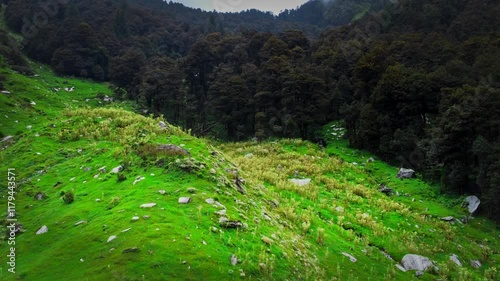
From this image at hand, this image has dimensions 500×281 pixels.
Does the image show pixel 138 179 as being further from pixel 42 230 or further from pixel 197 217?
pixel 197 217

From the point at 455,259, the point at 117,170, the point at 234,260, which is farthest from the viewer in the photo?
the point at 455,259

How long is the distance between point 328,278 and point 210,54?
7063 centimetres

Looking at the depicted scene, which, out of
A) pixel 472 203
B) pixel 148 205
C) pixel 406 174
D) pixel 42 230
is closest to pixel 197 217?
pixel 148 205

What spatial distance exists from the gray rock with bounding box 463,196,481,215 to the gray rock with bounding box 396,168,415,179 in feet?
20.8

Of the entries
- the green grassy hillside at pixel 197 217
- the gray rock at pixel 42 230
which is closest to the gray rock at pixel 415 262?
the green grassy hillside at pixel 197 217

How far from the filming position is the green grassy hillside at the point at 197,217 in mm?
12586

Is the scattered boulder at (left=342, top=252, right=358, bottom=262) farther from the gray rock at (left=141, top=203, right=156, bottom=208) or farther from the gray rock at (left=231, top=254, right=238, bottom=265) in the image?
the gray rock at (left=141, top=203, right=156, bottom=208)

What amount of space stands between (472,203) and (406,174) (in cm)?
732

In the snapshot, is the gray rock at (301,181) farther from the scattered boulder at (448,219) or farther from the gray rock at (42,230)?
the gray rock at (42,230)

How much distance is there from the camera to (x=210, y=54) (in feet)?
264

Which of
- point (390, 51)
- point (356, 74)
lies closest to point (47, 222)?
point (356, 74)

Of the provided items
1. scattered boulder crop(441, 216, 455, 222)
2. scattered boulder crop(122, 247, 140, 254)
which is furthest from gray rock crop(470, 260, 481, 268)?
scattered boulder crop(122, 247, 140, 254)

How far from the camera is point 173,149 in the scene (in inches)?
808

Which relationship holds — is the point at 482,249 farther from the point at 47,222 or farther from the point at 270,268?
the point at 47,222
